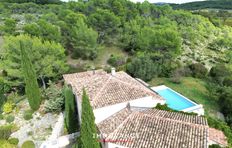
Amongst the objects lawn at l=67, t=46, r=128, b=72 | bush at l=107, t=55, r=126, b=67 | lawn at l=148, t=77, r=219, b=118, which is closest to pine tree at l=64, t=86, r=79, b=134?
lawn at l=67, t=46, r=128, b=72

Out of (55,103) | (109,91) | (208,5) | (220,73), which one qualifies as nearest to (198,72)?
(220,73)

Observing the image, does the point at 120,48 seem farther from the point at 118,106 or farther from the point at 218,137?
the point at 218,137

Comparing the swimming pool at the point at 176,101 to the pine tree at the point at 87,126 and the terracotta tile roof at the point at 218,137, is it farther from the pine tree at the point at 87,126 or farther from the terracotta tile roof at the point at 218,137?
the pine tree at the point at 87,126

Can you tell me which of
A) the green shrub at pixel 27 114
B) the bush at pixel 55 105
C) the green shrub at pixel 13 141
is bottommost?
the green shrub at pixel 13 141

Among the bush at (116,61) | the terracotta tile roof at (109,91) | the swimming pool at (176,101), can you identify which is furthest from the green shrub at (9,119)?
the bush at (116,61)

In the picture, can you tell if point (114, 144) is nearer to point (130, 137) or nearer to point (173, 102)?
point (130, 137)

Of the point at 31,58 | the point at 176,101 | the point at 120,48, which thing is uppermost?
the point at 31,58

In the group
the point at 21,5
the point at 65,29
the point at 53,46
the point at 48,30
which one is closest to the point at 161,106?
the point at 53,46

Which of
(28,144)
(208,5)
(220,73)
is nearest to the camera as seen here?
(28,144)
